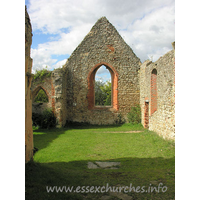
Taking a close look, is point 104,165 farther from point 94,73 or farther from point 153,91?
point 94,73

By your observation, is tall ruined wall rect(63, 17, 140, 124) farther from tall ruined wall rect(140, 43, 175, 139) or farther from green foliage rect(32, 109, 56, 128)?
tall ruined wall rect(140, 43, 175, 139)

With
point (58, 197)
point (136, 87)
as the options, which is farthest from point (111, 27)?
point (58, 197)

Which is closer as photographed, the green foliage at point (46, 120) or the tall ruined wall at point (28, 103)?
the tall ruined wall at point (28, 103)

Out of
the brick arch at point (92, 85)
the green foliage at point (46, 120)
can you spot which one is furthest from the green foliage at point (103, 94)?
the green foliage at point (46, 120)

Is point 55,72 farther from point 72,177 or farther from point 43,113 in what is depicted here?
point 72,177

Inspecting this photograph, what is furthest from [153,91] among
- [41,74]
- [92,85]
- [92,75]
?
[41,74]

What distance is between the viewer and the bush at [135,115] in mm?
11937

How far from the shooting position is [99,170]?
439 centimetres

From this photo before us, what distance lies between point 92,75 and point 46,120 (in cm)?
436

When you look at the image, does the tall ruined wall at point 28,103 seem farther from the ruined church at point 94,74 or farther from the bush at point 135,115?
the bush at point 135,115

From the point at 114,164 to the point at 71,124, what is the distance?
7.76 metres

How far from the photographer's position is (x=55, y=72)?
11164mm

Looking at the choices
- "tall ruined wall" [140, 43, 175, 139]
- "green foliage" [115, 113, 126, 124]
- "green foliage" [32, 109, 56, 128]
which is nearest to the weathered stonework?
"green foliage" [115, 113, 126, 124]

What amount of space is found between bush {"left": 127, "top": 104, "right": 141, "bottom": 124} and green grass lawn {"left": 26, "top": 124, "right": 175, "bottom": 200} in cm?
432
